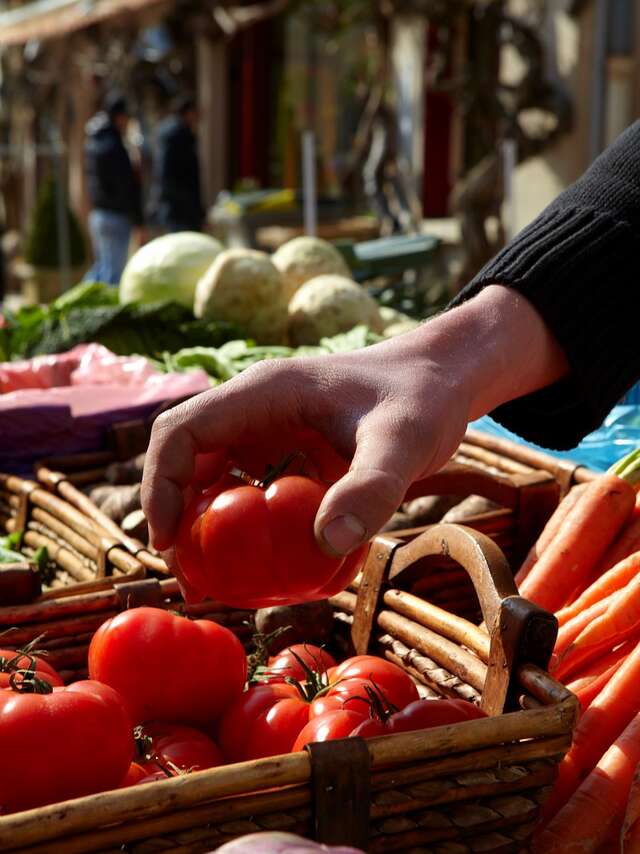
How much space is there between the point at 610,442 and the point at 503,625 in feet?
4.78

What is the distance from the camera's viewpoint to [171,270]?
15.0 ft

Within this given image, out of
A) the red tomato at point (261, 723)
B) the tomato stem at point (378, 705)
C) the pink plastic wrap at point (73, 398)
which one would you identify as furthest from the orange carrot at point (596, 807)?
the pink plastic wrap at point (73, 398)

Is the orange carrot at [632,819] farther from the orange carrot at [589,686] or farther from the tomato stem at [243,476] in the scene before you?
the tomato stem at [243,476]

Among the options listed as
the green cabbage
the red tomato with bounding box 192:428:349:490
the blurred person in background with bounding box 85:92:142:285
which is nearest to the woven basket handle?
the red tomato with bounding box 192:428:349:490

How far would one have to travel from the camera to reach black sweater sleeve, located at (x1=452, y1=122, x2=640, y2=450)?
6.23ft

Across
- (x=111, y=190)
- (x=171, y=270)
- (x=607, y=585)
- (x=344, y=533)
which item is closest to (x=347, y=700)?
(x=344, y=533)

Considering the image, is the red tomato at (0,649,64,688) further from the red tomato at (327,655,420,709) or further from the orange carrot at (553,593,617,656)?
the orange carrot at (553,593,617,656)

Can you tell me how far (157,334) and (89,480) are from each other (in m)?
1.18

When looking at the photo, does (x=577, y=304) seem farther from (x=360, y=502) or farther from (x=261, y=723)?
(x=261, y=723)

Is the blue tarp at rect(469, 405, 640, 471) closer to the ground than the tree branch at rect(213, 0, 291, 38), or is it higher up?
closer to the ground

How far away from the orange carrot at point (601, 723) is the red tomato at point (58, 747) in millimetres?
712

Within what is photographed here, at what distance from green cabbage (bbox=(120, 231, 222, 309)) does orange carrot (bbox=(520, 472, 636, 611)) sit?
2.59 meters

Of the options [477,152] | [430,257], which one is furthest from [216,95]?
[430,257]

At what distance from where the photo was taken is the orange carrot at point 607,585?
81.9 inches
